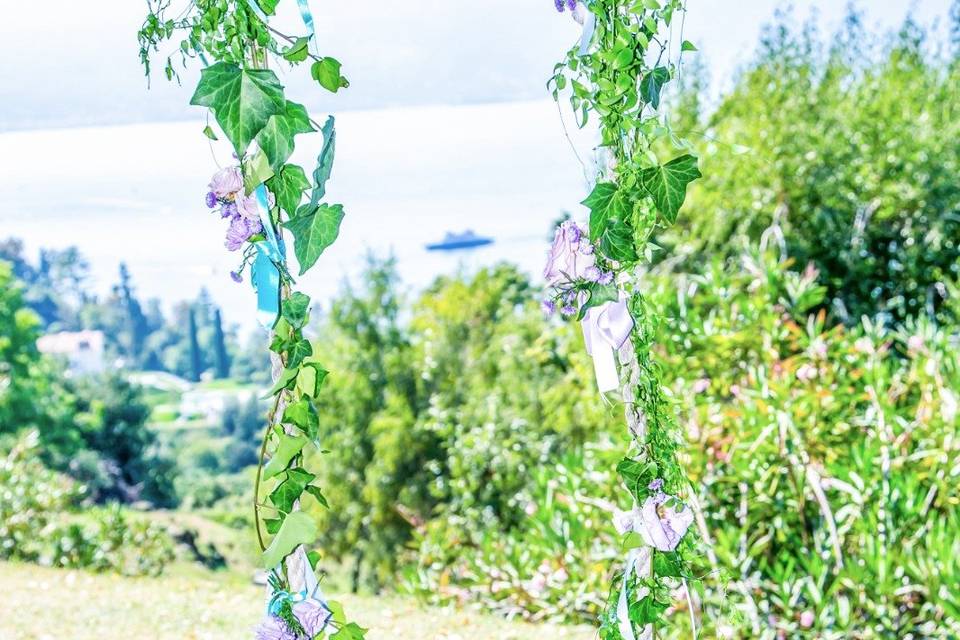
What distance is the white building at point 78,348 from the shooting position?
23.6 feet

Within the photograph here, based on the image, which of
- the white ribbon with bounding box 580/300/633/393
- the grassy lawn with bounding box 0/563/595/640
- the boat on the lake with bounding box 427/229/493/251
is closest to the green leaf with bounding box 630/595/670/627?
the white ribbon with bounding box 580/300/633/393

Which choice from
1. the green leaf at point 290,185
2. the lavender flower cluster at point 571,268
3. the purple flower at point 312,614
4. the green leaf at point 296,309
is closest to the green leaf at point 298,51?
the green leaf at point 290,185

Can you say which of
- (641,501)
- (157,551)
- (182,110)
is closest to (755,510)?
(641,501)

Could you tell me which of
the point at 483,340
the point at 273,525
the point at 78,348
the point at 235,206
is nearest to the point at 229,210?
the point at 235,206

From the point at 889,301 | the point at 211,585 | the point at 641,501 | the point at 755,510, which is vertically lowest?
the point at 211,585

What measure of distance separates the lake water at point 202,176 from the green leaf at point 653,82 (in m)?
4.76

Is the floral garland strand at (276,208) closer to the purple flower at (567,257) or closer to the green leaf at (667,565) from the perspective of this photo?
the purple flower at (567,257)

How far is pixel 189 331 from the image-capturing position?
23.6 feet

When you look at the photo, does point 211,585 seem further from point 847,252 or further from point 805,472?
point 847,252

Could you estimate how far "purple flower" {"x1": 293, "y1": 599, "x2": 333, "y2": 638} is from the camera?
1.20m

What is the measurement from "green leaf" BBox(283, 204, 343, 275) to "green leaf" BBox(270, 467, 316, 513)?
24 centimetres

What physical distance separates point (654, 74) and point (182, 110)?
188 inches

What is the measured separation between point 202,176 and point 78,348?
2027 millimetres

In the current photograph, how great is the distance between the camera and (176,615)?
3162 mm
